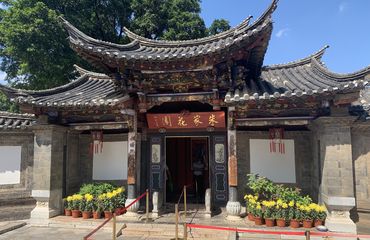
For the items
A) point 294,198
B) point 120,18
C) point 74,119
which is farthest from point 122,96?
point 120,18

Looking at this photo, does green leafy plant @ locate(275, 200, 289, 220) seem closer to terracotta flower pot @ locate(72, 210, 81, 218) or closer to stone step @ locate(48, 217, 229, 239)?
stone step @ locate(48, 217, 229, 239)

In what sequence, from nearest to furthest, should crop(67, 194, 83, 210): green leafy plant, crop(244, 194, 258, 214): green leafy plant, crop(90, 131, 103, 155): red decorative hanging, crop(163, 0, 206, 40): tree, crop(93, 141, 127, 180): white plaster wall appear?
crop(244, 194, 258, 214): green leafy plant, crop(67, 194, 83, 210): green leafy plant, crop(90, 131, 103, 155): red decorative hanging, crop(93, 141, 127, 180): white plaster wall, crop(163, 0, 206, 40): tree

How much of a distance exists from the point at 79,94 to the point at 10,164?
3542 mm

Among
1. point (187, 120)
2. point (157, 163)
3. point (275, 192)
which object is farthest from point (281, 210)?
point (157, 163)

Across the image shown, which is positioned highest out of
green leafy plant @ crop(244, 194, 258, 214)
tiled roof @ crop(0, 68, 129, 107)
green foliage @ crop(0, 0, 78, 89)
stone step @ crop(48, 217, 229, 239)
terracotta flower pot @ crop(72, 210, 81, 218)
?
green foliage @ crop(0, 0, 78, 89)

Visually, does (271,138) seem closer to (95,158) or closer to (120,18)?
(95,158)

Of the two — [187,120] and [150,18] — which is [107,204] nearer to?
[187,120]

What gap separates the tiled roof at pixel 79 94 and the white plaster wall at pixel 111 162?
2105 millimetres

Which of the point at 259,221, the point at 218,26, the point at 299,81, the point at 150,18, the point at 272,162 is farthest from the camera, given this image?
the point at 218,26

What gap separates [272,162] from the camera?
31.7 feet

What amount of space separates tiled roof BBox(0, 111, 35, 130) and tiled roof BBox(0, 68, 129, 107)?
1274 mm

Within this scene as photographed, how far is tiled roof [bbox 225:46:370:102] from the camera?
291 inches

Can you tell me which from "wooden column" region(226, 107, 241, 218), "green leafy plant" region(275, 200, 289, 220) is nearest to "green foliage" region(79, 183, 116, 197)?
"wooden column" region(226, 107, 241, 218)

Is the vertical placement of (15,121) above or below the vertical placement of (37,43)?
below
